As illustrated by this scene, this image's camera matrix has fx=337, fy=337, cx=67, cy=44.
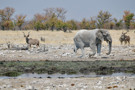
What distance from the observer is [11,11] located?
97438 millimetres

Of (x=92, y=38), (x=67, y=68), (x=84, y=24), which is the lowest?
(x=67, y=68)

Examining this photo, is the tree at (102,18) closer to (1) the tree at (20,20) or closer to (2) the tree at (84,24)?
(2) the tree at (84,24)

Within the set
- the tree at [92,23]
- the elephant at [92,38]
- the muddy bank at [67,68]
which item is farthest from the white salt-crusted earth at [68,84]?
the tree at [92,23]

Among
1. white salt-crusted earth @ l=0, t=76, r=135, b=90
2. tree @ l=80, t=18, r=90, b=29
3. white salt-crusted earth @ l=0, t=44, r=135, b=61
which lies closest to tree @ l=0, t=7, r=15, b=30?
tree @ l=80, t=18, r=90, b=29

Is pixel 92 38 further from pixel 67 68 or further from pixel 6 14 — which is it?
pixel 6 14

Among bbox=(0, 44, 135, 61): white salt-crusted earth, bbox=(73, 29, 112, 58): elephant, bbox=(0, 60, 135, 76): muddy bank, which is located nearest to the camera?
bbox=(0, 60, 135, 76): muddy bank

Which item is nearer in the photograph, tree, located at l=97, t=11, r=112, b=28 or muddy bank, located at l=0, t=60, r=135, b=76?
muddy bank, located at l=0, t=60, r=135, b=76

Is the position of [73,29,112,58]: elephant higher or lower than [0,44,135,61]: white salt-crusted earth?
higher

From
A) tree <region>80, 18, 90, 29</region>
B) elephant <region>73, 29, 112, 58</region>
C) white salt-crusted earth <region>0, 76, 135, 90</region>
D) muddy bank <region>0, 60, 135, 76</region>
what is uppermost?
tree <region>80, 18, 90, 29</region>

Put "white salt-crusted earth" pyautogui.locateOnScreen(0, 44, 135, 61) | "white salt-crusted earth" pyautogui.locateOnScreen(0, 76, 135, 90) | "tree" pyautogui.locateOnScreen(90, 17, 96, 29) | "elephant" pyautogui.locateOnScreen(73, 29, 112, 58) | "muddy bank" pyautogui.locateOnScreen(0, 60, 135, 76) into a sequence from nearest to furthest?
"white salt-crusted earth" pyautogui.locateOnScreen(0, 76, 135, 90), "muddy bank" pyautogui.locateOnScreen(0, 60, 135, 76), "elephant" pyautogui.locateOnScreen(73, 29, 112, 58), "white salt-crusted earth" pyautogui.locateOnScreen(0, 44, 135, 61), "tree" pyautogui.locateOnScreen(90, 17, 96, 29)

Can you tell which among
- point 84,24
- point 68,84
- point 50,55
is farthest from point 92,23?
point 68,84

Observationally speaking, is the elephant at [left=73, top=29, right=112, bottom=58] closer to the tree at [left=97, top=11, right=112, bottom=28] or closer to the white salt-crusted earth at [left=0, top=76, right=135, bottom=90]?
the white salt-crusted earth at [left=0, top=76, right=135, bottom=90]

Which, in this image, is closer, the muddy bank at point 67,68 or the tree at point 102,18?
the muddy bank at point 67,68

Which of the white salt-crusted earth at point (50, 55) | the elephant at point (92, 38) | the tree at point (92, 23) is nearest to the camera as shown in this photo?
the elephant at point (92, 38)
